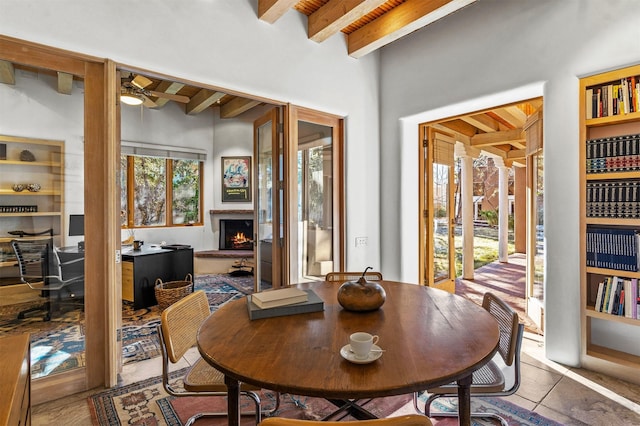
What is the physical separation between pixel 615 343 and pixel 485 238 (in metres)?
9.10

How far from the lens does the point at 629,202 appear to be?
229 centimetres

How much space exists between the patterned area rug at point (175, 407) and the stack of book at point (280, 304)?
0.73m

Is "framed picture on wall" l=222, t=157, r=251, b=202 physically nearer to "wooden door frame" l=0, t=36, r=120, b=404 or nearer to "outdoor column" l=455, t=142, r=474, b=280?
"outdoor column" l=455, t=142, r=474, b=280

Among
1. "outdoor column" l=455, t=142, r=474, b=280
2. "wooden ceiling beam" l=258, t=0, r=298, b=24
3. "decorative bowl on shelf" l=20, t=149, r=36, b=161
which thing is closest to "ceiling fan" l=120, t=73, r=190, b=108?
"wooden ceiling beam" l=258, t=0, r=298, b=24

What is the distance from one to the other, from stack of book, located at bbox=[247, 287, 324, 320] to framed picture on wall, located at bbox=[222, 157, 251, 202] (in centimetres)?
531

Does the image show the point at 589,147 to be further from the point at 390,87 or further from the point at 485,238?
the point at 485,238

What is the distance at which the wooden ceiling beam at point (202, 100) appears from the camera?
204 inches

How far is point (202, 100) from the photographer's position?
554 centimetres

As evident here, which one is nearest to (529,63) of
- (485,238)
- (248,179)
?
(248,179)

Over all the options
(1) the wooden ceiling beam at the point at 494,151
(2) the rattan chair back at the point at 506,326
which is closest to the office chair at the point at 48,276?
(2) the rattan chair back at the point at 506,326

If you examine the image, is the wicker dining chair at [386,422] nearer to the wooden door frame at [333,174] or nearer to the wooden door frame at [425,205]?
the wooden door frame at [333,174]

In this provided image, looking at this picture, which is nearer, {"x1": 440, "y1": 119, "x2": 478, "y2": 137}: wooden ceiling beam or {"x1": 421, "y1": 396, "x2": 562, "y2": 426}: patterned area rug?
{"x1": 421, "y1": 396, "x2": 562, "y2": 426}: patterned area rug

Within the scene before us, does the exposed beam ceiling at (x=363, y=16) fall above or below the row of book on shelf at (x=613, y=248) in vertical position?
above

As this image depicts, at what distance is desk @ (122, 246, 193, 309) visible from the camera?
398 centimetres
